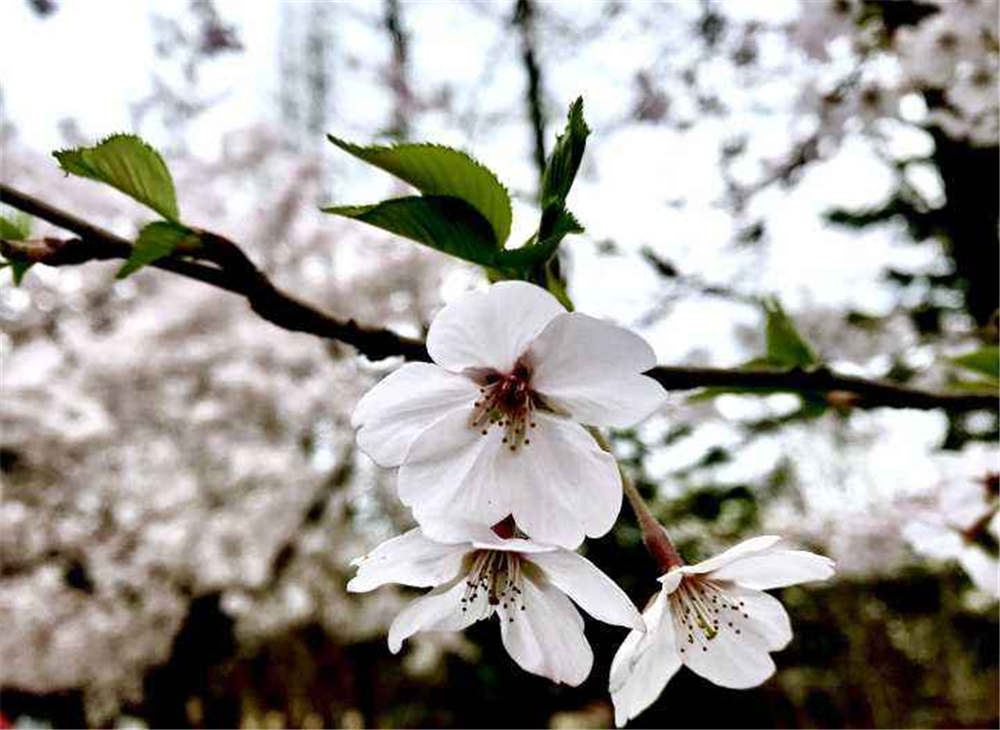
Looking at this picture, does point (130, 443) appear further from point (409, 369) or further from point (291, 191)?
point (409, 369)

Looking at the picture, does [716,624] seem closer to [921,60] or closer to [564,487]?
[564,487]

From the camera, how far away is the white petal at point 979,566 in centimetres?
81

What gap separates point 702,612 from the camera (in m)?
0.47

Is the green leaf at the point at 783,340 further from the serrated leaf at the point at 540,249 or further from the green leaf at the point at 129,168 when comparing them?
the green leaf at the point at 129,168

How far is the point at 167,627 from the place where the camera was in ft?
17.5

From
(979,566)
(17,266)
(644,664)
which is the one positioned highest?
(17,266)

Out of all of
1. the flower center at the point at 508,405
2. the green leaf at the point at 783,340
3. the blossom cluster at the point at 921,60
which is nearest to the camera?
the flower center at the point at 508,405

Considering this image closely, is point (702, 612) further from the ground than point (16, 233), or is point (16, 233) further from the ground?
point (16, 233)

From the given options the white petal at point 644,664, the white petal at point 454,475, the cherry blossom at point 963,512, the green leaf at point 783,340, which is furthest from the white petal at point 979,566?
the white petal at point 454,475

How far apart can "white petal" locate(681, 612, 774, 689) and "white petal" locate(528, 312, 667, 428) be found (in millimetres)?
151

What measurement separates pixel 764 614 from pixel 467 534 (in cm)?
22

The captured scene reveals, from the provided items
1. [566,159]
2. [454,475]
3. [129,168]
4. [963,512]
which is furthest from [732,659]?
[963,512]

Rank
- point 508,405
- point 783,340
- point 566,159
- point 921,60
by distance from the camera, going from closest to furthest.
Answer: point 566,159
point 508,405
point 783,340
point 921,60

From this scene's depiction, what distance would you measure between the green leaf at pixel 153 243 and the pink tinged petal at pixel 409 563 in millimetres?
171
